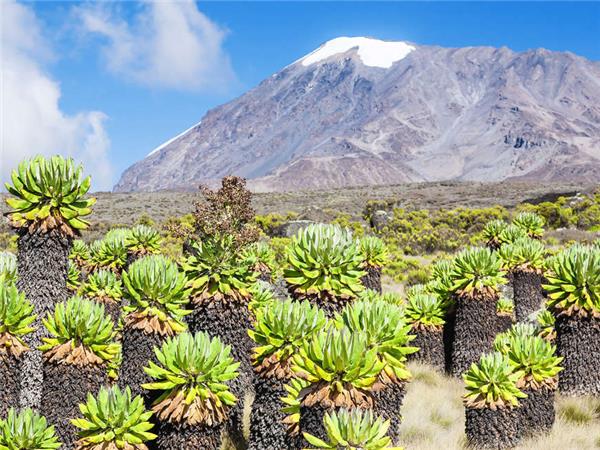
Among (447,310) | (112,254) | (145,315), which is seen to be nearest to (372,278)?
(447,310)

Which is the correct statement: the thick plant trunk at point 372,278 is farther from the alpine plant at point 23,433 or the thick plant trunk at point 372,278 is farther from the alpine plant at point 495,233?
the alpine plant at point 23,433

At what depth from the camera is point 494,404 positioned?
775cm

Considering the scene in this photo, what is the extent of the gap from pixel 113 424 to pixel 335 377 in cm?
220

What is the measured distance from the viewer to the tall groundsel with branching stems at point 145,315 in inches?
241

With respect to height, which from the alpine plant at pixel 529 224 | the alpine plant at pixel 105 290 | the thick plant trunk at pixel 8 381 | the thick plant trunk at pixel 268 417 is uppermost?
the alpine plant at pixel 529 224

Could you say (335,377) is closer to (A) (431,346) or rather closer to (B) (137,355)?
(B) (137,355)

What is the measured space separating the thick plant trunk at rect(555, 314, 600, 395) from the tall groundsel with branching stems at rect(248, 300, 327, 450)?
17.3 feet

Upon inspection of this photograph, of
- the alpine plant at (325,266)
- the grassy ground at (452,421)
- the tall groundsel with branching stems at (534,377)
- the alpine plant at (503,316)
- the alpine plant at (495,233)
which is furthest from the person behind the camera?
the alpine plant at (495,233)

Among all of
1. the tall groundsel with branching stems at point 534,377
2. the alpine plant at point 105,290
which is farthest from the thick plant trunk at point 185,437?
the tall groundsel with branching stems at point 534,377

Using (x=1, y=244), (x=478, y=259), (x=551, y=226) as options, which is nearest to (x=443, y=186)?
(x=551, y=226)

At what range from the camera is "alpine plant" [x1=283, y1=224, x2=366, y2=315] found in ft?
21.5

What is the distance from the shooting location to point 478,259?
34.6ft

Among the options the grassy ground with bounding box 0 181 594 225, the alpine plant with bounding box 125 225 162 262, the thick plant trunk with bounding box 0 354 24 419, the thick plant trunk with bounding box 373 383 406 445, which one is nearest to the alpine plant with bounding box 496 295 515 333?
the thick plant trunk with bounding box 373 383 406 445

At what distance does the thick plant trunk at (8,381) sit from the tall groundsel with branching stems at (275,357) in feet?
8.16
